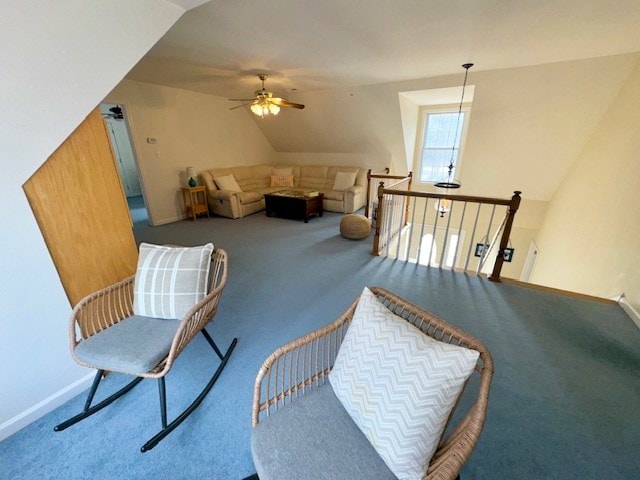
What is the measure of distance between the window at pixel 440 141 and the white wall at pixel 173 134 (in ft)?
13.6

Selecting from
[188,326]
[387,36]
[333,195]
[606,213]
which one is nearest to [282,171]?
[333,195]

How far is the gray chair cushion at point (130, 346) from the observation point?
3.85 feet

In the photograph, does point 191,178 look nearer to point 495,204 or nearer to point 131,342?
point 131,342

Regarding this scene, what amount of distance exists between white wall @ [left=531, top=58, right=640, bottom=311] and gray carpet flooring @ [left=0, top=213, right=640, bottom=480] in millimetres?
519

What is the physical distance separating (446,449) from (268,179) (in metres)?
6.11

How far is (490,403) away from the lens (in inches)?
56.5

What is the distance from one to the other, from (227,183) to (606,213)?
222 inches

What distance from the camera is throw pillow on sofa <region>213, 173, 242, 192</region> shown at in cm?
512

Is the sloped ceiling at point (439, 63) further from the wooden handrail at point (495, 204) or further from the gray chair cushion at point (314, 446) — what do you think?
the gray chair cushion at point (314, 446)

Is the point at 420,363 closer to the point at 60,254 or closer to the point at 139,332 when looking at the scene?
the point at 139,332

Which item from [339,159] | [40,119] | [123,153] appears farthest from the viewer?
[123,153]

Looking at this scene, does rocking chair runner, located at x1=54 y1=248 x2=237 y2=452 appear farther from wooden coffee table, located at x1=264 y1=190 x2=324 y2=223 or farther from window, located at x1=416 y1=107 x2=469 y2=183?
window, located at x1=416 y1=107 x2=469 y2=183

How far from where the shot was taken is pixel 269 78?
3.96 m

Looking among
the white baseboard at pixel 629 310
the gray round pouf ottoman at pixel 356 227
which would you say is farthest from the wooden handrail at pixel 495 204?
the white baseboard at pixel 629 310
